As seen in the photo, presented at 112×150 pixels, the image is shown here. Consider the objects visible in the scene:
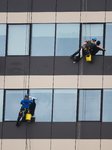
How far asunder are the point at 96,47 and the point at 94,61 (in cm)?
84

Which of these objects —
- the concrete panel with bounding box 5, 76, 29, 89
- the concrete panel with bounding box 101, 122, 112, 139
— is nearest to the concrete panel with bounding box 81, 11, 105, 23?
the concrete panel with bounding box 5, 76, 29, 89

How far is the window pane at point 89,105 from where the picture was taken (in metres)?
24.3

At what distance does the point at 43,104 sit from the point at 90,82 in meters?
2.84

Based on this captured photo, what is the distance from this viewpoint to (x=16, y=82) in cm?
2470
